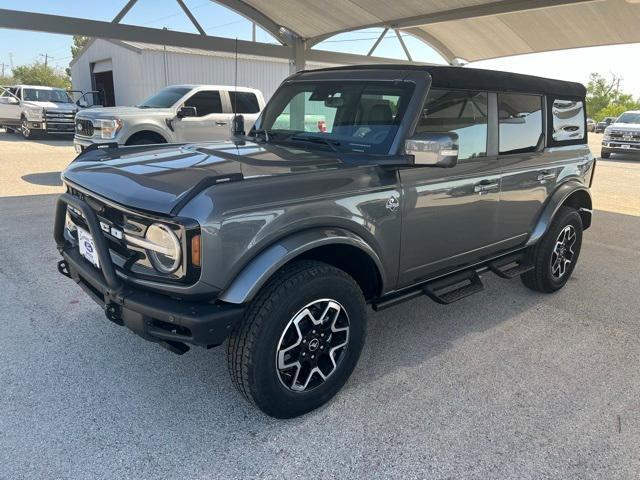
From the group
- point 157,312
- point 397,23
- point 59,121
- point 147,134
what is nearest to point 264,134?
point 157,312

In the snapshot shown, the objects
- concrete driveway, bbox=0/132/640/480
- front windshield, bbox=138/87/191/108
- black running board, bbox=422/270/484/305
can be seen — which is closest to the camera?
concrete driveway, bbox=0/132/640/480

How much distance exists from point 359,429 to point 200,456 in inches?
32.7

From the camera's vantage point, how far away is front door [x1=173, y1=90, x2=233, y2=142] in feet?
32.0

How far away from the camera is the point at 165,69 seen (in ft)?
78.5

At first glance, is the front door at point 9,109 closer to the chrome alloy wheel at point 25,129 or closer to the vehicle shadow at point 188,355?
the chrome alloy wheel at point 25,129

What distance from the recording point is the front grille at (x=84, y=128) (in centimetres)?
923

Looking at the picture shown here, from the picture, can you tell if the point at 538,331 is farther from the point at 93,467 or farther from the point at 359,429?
the point at 93,467

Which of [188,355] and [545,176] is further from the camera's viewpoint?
[545,176]

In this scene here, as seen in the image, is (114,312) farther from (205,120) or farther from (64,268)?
(205,120)

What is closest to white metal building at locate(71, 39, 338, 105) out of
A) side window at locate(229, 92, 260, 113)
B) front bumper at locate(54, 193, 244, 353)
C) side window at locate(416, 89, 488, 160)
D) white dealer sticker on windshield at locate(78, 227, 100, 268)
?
side window at locate(229, 92, 260, 113)

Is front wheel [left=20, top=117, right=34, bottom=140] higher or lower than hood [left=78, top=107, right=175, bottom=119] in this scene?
lower

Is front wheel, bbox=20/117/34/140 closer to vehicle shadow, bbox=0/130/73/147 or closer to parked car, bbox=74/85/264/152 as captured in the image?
vehicle shadow, bbox=0/130/73/147

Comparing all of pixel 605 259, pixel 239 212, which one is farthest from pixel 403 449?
pixel 605 259

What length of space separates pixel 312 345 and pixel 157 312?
0.87 m
